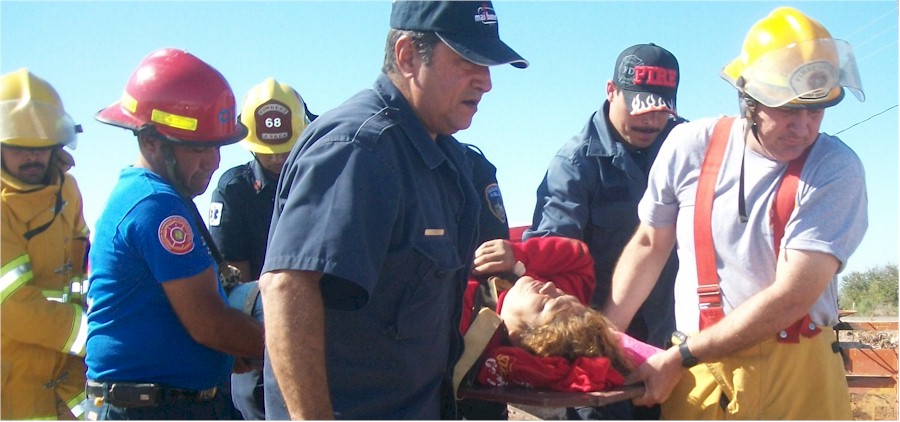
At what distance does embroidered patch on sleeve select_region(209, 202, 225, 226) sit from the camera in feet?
15.3

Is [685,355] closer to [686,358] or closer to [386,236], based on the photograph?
[686,358]

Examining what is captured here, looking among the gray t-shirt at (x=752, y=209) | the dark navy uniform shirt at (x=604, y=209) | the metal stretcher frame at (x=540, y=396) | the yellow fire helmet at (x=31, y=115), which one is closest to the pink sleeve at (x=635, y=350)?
the gray t-shirt at (x=752, y=209)

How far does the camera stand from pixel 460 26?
2639mm

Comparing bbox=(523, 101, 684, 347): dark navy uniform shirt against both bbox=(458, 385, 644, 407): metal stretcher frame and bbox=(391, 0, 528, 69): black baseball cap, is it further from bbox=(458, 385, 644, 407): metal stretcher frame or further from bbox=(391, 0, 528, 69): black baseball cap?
bbox=(391, 0, 528, 69): black baseball cap

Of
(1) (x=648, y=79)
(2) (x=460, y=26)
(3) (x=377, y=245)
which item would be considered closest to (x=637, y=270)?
(1) (x=648, y=79)

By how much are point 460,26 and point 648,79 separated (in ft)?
7.33

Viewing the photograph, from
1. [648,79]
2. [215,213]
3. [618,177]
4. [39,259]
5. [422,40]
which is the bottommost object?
[39,259]

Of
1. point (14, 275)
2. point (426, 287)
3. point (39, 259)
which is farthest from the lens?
point (39, 259)

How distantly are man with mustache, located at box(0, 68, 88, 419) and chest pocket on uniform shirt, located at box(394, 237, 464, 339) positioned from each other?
2256 millimetres

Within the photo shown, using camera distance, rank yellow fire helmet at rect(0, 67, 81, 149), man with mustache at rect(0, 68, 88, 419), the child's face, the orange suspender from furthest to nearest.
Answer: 1. yellow fire helmet at rect(0, 67, 81, 149)
2. man with mustache at rect(0, 68, 88, 419)
3. the child's face
4. the orange suspender

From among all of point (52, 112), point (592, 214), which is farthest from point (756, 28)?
point (52, 112)

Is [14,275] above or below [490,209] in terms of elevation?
below

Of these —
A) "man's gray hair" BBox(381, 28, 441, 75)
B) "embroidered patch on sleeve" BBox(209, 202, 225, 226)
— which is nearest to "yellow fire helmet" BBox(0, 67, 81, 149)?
"embroidered patch on sleeve" BBox(209, 202, 225, 226)

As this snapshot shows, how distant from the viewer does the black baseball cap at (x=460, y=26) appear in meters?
2.62
